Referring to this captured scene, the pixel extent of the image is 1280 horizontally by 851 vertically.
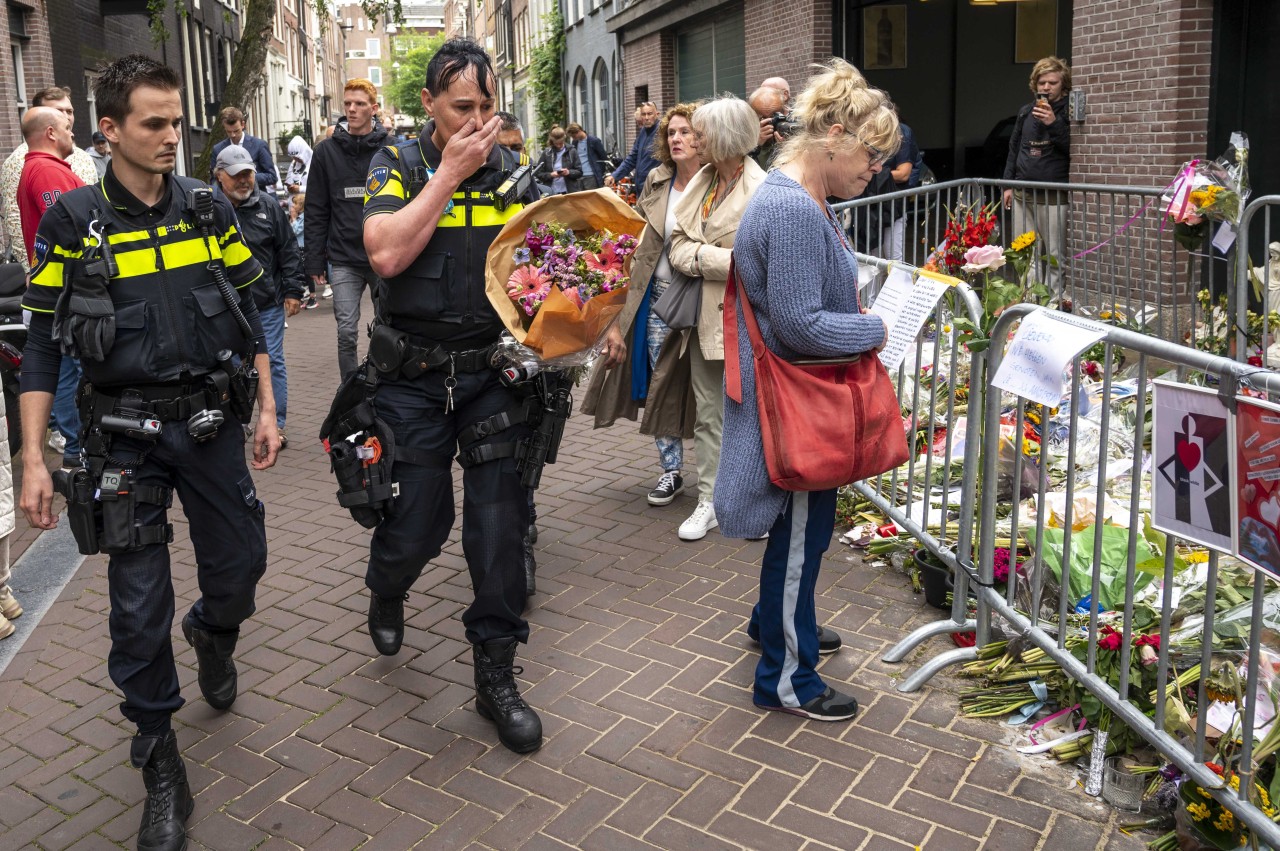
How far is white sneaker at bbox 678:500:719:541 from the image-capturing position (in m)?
5.58

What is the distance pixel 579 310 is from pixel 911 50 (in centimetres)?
1373

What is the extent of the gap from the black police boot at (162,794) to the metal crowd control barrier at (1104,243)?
5.13 meters

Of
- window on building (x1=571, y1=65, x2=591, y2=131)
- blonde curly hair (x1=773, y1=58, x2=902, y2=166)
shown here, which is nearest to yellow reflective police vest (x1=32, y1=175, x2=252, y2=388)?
blonde curly hair (x1=773, y1=58, x2=902, y2=166)

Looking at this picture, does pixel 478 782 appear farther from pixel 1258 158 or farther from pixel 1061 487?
pixel 1258 158

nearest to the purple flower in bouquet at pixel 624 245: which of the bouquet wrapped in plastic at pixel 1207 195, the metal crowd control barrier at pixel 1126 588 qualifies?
the metal crowd control barrier at pixel 1126 588

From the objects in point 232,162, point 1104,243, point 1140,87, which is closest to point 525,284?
point 232,162

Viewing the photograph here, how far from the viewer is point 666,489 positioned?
6.20m

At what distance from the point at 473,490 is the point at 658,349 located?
2.32 m

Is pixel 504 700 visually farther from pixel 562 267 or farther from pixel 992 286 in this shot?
pixel 992 286

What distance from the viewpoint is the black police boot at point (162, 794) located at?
10.6 ft

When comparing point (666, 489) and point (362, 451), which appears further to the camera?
point (666, 489)

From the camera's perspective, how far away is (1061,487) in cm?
483

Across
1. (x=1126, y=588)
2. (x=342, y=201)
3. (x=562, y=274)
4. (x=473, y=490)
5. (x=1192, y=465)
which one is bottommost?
(x=1126, y=588)

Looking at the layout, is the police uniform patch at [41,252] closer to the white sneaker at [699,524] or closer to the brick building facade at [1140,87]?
the white sneaker at [699,524]
